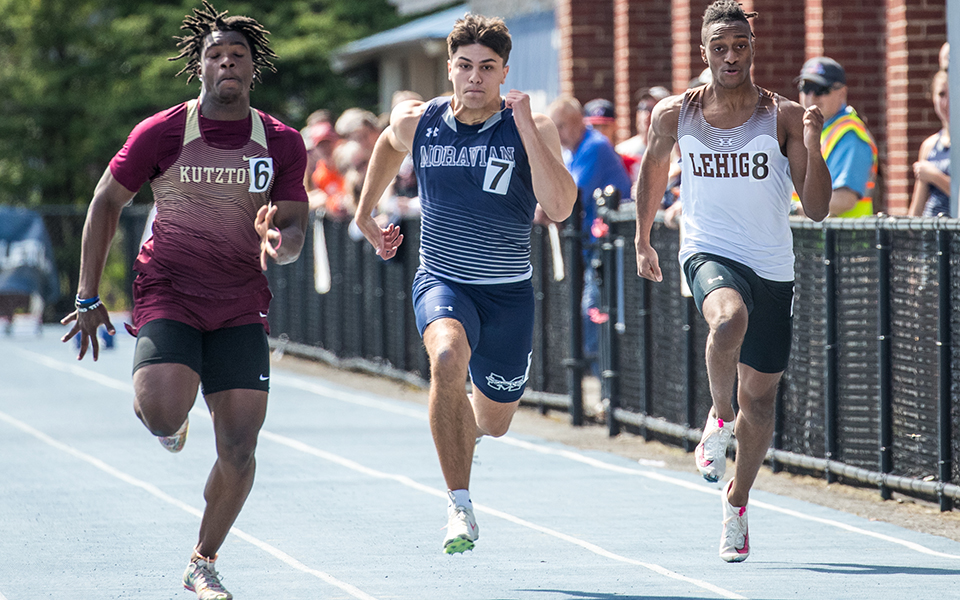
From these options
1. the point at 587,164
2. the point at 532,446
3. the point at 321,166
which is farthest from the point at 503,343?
the point at 321,166

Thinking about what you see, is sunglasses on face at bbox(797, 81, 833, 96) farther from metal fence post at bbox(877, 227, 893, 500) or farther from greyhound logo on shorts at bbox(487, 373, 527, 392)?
greyhound logo on shorts at bbox(487, 373, 527, 392)

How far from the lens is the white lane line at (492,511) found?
6.50 metres

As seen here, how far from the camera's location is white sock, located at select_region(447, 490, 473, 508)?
6.35 m

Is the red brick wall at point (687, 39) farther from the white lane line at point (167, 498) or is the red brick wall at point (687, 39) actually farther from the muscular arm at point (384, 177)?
the muscular arm at point (384, 177)

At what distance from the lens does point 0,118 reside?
91.8ft

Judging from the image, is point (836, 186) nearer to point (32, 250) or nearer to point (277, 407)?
point (277, 407)

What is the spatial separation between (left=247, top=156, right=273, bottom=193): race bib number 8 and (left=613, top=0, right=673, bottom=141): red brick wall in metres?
11.1

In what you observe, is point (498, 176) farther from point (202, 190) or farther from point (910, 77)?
point (910, 77)

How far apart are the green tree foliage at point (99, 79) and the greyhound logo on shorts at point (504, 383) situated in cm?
2189

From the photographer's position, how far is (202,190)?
6094 millimetres

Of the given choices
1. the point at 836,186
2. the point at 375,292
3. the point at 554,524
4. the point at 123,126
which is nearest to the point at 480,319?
the point at 554,524

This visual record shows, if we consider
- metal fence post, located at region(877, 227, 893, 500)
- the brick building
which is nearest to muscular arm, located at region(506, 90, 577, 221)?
metal fence post, located at region(877, 227, 893, 500)

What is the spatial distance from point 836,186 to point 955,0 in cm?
119

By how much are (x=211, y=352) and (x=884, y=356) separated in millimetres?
4014
